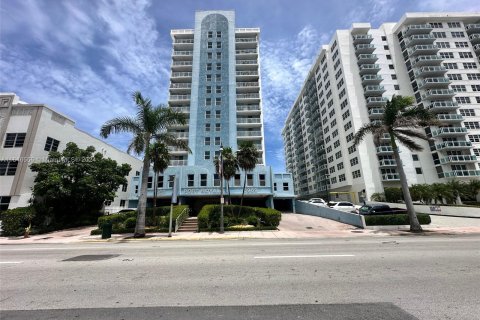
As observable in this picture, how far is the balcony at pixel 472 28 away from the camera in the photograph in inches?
2323

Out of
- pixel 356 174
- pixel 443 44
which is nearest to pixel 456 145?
pixel 356 174

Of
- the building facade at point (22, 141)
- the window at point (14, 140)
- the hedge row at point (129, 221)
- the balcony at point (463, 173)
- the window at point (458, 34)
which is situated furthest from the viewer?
the window at point (458, 34)

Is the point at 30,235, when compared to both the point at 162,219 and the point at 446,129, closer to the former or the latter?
the point at 162,219

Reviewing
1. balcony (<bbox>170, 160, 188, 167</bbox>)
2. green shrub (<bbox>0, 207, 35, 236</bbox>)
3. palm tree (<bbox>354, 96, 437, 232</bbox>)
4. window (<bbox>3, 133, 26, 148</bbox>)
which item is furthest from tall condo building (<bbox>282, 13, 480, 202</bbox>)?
window (<bbox>3, 133, 26, 148</bbox>)

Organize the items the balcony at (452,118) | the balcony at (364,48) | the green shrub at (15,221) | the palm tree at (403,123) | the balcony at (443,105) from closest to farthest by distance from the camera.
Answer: the palm tree at (403,123) < the green shrub at (15,221) < the balcony at (452,118) < the balcony at (443,105) < the balcony at (364,48)

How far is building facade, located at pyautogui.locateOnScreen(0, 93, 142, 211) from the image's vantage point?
988 inches

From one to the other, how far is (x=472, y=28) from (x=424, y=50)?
1682 centimetres

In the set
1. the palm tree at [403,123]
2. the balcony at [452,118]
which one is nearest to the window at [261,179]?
the palm tree at [403,123]

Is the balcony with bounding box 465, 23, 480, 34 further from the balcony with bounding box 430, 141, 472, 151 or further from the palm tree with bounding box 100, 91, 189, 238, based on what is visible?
the palm tree with bounding box 100, 91, 189, 238

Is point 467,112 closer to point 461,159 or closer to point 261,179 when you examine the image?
point 461,159

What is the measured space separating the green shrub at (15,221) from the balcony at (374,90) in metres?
64.1

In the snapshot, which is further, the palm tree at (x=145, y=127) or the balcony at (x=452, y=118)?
the balcony at (x=452, y=118)

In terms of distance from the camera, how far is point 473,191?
37.7 m

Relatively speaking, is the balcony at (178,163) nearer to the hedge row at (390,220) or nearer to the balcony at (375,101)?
the hedge row at (390,220)
